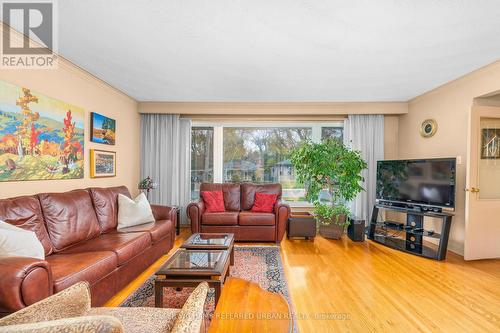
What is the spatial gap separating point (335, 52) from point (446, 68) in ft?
5.34

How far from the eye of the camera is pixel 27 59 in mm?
2594

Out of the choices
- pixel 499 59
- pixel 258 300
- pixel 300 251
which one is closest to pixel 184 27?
pixel 258 300

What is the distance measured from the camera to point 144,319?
135 cm

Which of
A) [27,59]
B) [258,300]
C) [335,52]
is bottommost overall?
[258,300]

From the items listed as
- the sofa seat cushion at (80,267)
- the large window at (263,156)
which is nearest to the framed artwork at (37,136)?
the sofa seat cushion at (80,267)

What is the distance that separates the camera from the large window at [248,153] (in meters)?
5.25

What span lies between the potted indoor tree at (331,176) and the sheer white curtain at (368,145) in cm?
48

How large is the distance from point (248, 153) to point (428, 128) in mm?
3237

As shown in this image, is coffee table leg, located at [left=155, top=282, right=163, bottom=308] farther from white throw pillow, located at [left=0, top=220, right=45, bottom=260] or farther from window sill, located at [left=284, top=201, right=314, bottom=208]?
window sill, located at [left=284, top=201, right=314, bottom=208]

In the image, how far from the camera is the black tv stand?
3.38m

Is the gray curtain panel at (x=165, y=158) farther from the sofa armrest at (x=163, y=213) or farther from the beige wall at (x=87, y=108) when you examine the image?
the sofa armrest at (x=163, y=213)

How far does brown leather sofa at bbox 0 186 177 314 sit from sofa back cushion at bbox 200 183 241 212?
136 centimetres

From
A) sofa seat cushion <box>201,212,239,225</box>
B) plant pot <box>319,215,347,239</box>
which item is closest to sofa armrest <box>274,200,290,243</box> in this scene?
sofa seat cushion <box>201,212,239,225</box>

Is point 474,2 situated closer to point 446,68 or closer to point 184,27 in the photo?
point 446,68
